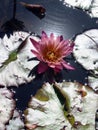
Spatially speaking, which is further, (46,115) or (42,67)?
(42,67)

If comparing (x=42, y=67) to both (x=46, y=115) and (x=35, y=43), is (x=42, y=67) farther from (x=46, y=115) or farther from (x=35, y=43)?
(x=46, y=115)

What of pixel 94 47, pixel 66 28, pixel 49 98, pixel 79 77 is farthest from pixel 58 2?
pixel 49 98

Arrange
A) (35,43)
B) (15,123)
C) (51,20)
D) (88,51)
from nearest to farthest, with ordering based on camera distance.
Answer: (15,123) < (35,43) < (88,51) < (51,20)

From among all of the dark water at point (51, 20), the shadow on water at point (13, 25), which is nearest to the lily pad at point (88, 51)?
the dark water at point (51, 20)

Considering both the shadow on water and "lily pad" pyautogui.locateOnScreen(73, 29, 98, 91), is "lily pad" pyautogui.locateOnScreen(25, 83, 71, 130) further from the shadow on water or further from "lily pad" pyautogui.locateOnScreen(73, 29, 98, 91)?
the shadow on water

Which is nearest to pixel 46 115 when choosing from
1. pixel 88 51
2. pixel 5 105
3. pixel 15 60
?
pixel 5 105

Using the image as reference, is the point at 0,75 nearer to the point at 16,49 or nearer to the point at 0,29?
the point at 16,49

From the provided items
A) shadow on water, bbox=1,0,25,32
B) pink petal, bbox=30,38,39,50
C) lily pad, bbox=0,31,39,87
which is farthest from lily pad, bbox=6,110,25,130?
shadow on water, bbox=1,0,25,32
